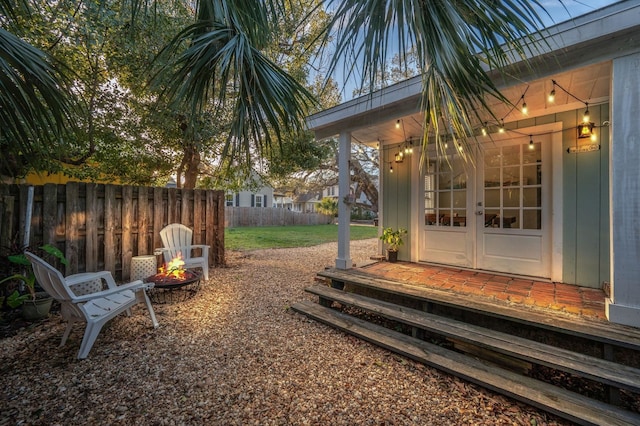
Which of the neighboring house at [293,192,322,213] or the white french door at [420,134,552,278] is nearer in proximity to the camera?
the white french door at [420,134,552,278]

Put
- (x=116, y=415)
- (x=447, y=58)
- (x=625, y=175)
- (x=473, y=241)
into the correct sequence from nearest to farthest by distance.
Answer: (x=447, y=58) → (x=116, y=415) → (x=625, y=175) → (x=473, y=241)

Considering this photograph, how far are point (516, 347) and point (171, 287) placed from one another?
137 inches

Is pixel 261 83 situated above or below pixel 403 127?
below

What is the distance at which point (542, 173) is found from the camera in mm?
3564

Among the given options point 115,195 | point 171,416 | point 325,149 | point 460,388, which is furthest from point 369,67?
point 325,149

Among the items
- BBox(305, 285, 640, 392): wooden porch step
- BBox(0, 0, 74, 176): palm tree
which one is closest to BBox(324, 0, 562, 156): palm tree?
BBox(0, 0, 74, 176): palm tree

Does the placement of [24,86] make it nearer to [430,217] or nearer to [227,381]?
[227,381]

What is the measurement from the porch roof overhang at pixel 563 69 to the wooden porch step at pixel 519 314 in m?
1.88

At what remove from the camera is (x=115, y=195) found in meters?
4.27

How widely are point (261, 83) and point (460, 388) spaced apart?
2665 millimetres

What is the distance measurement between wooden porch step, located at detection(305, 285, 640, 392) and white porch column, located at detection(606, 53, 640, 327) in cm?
60

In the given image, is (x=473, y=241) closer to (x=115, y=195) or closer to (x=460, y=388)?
(x=460, y=388)

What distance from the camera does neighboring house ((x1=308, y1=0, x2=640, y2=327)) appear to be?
2107mm

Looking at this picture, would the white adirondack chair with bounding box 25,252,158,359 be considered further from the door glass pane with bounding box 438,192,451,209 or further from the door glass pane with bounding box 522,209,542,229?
the door glass pane with bounding box 522,209,542,229
